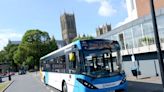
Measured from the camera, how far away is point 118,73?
1395 cm

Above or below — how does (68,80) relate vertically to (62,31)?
below

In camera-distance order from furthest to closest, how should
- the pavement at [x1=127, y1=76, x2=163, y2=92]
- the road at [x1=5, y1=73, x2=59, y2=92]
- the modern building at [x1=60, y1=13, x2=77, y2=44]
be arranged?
the modern building at [x1=60, y1=13, x2=77, y2=44] → the road at [x1=5, y1=73, x2=59, y2=92] → the pavement at [x1=127, y1=76, x2=163, y2=92]

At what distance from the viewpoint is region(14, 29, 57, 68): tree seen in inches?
3862

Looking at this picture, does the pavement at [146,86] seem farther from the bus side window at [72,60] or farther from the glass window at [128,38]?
the glass window at [128,38]

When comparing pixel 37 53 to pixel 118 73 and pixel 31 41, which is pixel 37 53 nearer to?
pixel 31 41

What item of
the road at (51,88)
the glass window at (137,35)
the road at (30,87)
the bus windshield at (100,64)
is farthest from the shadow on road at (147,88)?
the glass window at (137,35)

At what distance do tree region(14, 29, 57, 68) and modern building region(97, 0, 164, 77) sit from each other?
209 ft

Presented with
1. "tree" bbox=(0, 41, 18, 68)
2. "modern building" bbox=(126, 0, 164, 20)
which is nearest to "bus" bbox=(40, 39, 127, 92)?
"modern building" bbox=(126, 0, 164, 20)

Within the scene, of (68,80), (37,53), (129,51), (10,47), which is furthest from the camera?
(10,47)

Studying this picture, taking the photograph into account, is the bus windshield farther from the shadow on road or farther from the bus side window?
the shadow on road

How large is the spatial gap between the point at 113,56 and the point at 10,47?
13086 centimetres

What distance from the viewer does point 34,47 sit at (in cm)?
9875

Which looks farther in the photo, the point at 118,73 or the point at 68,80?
the point at 68,80

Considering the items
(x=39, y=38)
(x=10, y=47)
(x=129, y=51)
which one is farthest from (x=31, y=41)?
(x=129, y=51)
